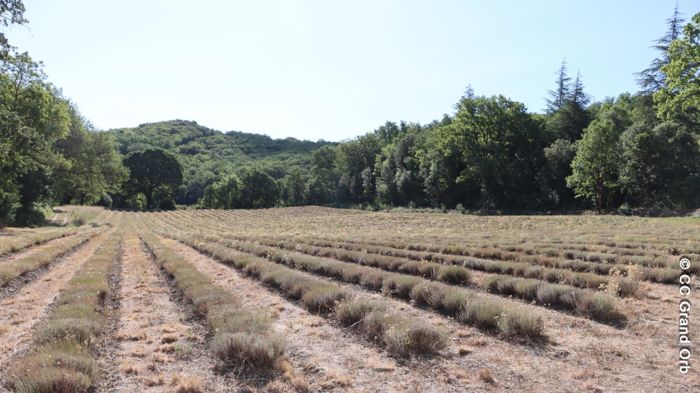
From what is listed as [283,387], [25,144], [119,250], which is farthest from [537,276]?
[25,144]

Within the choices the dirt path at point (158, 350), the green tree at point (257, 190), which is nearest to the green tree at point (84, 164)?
the dirt path at point (158, 350)

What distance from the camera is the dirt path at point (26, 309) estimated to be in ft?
25.8

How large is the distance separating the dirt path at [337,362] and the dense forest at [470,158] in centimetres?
1899

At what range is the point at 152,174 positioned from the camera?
114 m

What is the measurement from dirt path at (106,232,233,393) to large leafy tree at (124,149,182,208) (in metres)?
110

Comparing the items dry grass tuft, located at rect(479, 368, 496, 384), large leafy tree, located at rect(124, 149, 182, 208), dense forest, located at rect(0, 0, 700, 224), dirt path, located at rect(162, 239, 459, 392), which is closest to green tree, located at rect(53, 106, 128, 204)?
dense forest, located at rect(0, 0, 700, 224)

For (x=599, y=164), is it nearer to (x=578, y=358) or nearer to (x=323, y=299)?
(x=323, y=299)

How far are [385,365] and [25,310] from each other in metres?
9.65

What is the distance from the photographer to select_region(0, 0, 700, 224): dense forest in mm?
34647

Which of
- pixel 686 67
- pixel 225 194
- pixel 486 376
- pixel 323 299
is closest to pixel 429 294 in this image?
pixel 323 299

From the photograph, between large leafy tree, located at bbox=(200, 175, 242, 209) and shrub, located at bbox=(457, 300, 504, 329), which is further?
large leafy tree, located at bbox=(200, 175, 242, 209)

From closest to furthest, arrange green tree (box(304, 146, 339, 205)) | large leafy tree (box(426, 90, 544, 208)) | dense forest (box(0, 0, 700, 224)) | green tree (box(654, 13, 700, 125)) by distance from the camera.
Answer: green tree (box(654, 13, 700, 125))
dense forest (box(0, 0, 700, 224))
large leafy tree (box(426, 90, 544, 208))
green tree (box(304, 146, 339, 205))

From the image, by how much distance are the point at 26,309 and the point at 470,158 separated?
64665mm

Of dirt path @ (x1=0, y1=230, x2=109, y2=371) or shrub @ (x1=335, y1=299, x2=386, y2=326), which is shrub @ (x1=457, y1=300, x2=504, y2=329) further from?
dirt path @ (x1=0, y1=230, x2=109, y2=371)
